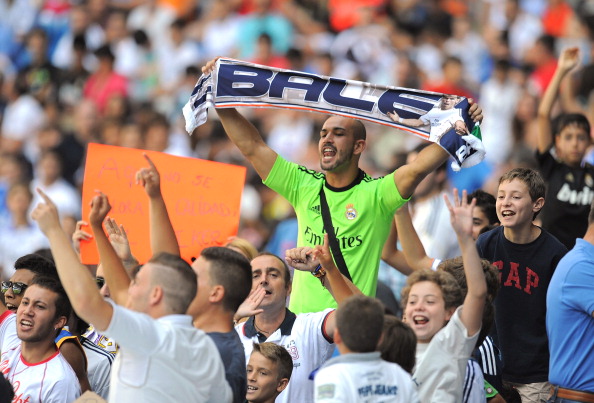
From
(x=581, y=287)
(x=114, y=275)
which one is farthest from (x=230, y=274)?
(x=581, y=287)

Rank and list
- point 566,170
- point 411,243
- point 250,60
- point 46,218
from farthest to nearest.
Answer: point 250,60
point 566,170
point 411,243
point 46,218

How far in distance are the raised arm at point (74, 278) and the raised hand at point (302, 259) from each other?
5.11 feet

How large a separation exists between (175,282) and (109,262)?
0.55 m

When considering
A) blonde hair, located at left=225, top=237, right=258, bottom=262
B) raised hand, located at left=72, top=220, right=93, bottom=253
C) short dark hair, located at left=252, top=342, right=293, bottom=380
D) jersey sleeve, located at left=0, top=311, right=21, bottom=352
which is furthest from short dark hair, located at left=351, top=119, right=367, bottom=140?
jersey sleeve, located at left=0, top=311, right=21, bottom=352

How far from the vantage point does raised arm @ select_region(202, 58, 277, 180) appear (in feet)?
24.0

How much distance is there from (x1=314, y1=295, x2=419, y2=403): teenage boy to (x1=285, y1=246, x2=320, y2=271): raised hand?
109 cm

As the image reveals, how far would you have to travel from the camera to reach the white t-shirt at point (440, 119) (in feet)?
22.3

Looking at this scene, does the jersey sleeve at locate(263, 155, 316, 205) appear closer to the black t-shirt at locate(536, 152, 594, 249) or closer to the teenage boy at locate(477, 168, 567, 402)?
the teenage boy at locate(477, 168, 567, 402)

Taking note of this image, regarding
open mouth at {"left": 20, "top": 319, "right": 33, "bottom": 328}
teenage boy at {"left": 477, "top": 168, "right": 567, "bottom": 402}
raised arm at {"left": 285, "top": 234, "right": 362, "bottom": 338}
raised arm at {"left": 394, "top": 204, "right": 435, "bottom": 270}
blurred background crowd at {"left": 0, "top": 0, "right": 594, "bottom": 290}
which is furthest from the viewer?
blurred background crowd at {"left": 0, "top": 0, "right": 594, "bottom": 290}

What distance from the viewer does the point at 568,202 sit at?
8586 millimetres

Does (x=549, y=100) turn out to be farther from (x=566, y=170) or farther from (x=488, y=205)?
(x=488, y=205)

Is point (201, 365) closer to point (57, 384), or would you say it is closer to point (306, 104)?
point (57, 384)

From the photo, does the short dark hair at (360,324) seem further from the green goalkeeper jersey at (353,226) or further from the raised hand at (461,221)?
the green goalkeeper jersey at (353,226)

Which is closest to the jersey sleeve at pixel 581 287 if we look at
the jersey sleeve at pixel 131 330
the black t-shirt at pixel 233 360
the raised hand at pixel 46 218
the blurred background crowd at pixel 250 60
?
the black t-shirt at pixel 233 360
